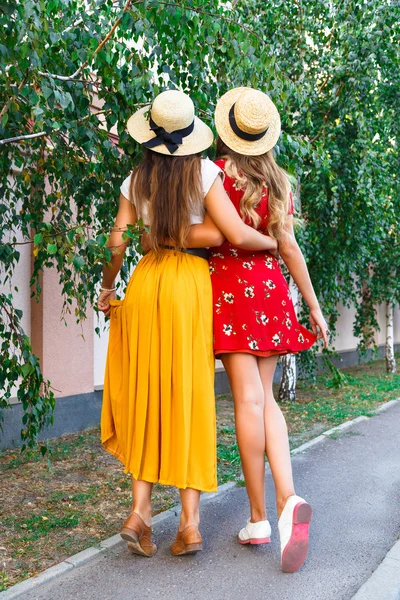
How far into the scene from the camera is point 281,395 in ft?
28.8

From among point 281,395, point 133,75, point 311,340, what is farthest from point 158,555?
point 281,395

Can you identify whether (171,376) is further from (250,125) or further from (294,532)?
(250,125)

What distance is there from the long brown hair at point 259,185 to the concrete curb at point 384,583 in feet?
5.45

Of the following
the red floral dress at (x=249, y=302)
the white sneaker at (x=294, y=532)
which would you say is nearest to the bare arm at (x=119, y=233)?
the red floral dress at (x=249, y=302)

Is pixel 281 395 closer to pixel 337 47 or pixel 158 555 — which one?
pixel 337 47

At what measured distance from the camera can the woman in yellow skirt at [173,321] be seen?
2918mm

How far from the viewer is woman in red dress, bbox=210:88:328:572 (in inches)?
120

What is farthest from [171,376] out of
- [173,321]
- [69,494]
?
[69,494]

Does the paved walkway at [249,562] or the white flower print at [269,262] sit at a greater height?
the white flower print at [269,262]

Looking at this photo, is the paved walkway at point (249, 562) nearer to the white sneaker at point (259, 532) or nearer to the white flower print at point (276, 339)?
the white sneaker at point (259, 532)

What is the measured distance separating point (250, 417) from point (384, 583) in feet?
3.09

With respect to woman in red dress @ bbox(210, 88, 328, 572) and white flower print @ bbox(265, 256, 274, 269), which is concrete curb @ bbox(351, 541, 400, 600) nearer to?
woman in red dress @ bbox(210, 88, 328, 572)

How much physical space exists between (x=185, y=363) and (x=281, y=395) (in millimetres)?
6052

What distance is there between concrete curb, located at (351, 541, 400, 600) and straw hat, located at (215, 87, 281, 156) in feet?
6.74
